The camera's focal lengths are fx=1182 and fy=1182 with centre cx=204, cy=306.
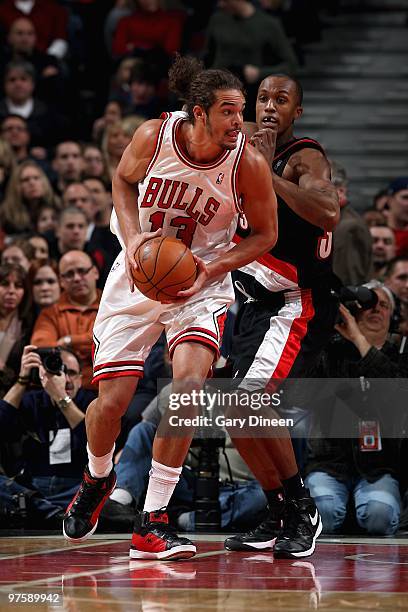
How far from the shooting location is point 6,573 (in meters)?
4.46

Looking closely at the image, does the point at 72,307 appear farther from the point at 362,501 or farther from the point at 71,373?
the point at 362,501

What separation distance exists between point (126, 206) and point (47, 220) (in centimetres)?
446

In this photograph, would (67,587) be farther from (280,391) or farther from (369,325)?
(369,325)

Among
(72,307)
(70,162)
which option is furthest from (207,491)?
(70,162)

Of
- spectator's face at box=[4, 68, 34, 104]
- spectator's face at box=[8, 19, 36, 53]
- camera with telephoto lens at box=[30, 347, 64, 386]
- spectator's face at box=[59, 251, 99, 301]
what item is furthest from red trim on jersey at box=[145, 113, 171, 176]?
spectator's face at box=[8, 19, 36, 53]

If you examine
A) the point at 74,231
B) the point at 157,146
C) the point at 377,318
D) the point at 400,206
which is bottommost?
the point at 377,318

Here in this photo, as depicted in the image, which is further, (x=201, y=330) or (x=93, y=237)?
(x=93, y=237)

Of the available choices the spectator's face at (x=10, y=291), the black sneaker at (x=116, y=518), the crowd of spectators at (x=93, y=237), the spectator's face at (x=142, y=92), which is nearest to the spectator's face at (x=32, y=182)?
the crowd of spectators at (x=93, y=237)

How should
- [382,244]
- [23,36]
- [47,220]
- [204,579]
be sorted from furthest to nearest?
[23,36]
[47,220]
[382,244]
[204,579]

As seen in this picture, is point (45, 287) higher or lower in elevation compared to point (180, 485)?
higher

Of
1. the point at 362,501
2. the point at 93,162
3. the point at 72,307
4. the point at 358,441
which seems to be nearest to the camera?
the point at 362,501

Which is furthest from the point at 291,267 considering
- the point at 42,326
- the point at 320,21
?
the point at 320,21

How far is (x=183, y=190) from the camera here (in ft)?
16.2

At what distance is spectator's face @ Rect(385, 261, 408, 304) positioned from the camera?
7.31 meters
